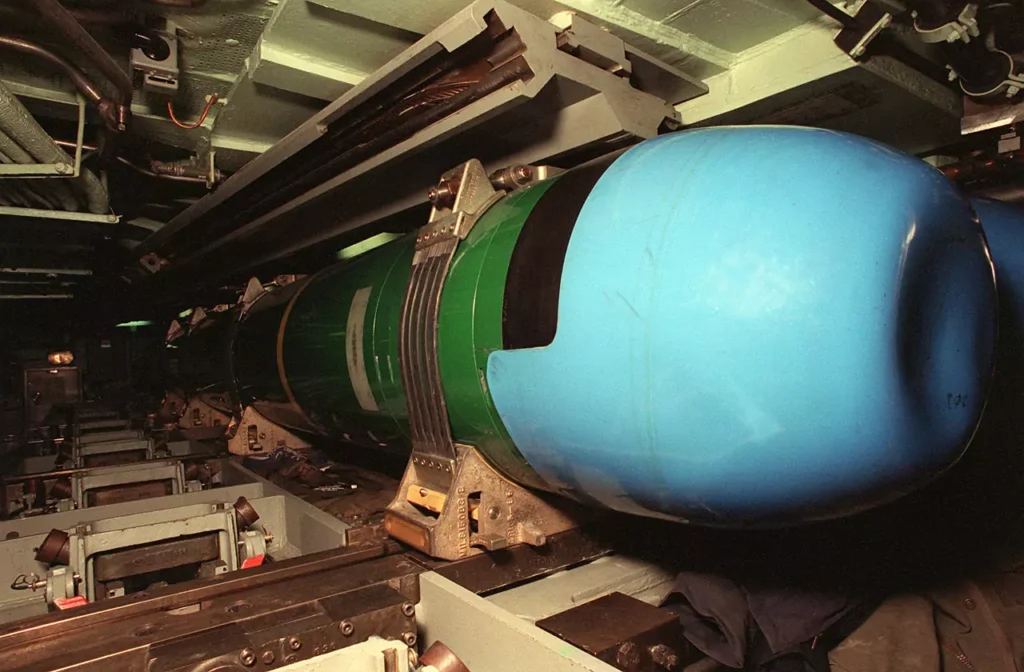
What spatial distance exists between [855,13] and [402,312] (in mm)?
1505

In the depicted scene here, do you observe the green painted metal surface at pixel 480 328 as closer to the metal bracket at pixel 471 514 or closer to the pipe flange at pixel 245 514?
the metal bracket at pixel 471 514

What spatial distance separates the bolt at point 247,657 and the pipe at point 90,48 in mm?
1550

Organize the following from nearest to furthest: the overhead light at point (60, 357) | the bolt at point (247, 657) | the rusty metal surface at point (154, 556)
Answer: the bolt at point (247, 657) < the rusty metal surface at point (154, 556) < the overhead light at point (60, 357)

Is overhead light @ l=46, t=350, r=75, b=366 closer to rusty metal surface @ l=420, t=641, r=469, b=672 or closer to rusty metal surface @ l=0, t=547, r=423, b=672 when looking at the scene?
rusty metal surface @ l=0, t=547, r=423, b=672

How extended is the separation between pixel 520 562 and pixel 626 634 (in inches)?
17.2

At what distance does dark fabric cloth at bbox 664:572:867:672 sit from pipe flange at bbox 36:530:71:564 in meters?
1.90

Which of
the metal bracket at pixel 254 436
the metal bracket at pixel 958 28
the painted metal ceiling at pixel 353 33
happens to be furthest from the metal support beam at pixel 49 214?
the metal bracket at pixel 958 28

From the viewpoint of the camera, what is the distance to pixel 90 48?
178 centimetres

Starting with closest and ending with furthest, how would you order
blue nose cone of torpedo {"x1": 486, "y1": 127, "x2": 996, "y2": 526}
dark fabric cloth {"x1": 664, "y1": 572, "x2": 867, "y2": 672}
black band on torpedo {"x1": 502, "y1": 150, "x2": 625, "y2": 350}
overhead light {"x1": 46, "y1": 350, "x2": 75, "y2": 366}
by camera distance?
blue nose cone of torpedo {"x1": 486, "y1": 127, "x2": 996, "y2": 526}, black band on torpedo {"x1": 502, "y1": 150, "x2": 625, "y2": 350}, dark fabric cloth {"x1": 664, "y1": 572, "x2": 867, "y2": 672}, overhead light {"x1": 46, "y1": 350, "x2": 75, "y2": 366}

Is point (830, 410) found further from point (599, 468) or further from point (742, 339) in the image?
point (599, 468)

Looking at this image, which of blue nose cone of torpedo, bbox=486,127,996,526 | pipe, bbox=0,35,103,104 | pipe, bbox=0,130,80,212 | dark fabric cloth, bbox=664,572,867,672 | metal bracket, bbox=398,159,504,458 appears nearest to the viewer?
blue nose cone of torpedo, bbox=486,127,996,526

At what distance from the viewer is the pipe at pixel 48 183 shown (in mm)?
1994

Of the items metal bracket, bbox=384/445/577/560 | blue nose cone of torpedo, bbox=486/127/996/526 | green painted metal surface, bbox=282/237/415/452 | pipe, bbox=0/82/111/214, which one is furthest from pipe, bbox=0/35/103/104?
blue nose cone of torpedo, bbox=486/127/996/526

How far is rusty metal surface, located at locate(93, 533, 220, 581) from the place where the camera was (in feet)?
6.94
